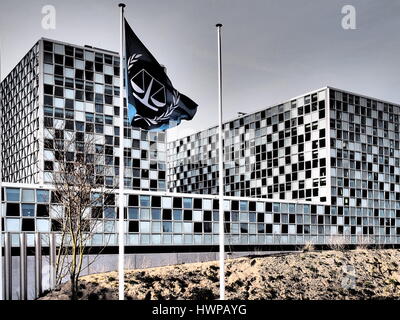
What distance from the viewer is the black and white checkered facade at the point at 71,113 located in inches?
2721

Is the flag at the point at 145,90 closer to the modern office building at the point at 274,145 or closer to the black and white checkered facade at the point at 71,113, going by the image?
the modern office building at the point at 274,145

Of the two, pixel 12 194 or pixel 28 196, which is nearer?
pixel 12 194

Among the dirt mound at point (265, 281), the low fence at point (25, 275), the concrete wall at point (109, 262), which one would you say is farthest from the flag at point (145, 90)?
the concrete wall at point (109, 262)

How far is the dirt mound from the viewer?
31281mm

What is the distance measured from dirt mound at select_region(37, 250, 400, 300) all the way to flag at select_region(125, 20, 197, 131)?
45.2 feet

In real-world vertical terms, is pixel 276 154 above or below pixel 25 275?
above

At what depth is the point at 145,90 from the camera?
776 inches

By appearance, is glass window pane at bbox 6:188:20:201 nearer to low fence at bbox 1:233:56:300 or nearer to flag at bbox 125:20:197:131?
low fence at bbox 1:233:56:300

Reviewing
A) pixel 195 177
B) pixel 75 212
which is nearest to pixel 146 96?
pixel 75 212

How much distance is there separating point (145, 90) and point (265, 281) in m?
19.1

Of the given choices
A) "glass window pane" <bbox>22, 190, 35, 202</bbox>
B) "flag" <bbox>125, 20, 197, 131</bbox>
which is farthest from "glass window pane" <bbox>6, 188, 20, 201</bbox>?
"flag" <bbox>125, 20, 197, 131</bbox>

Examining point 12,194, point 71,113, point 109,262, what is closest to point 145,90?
point 12,194

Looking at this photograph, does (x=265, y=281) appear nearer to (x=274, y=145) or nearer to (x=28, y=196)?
(x=28, y=196)
